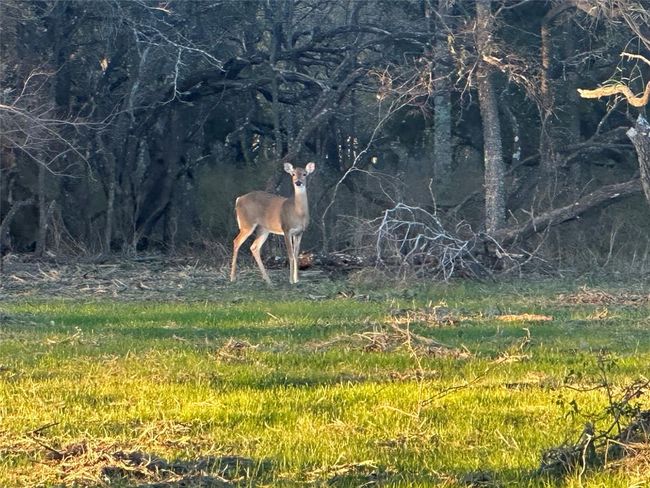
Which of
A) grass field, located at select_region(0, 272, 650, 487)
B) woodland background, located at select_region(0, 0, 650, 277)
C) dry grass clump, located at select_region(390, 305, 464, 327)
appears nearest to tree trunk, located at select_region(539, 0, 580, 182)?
woodland background, located at select_region(0, 0, 650, 277)

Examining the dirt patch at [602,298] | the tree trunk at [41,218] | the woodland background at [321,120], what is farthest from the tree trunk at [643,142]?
the tree trunk at [41,218]

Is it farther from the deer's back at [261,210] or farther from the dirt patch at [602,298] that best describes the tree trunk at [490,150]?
the dirt patch at [602,298]

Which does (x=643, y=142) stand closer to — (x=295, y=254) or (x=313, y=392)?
(x=295, y=254)

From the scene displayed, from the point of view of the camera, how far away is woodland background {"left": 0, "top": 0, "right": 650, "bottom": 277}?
22422 millimetres

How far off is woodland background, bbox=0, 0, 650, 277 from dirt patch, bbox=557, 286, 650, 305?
16.7 feet

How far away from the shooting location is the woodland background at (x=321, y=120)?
22.4m

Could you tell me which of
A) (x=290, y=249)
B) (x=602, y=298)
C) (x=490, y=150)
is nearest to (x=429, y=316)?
(x=602, y=298)

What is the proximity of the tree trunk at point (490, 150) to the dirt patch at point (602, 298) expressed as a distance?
19.5ft

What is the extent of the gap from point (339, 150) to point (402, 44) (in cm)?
323

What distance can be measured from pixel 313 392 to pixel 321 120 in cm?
1648

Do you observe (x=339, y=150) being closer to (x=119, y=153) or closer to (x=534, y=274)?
(x=119, y=153)

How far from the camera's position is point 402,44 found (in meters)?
25.2

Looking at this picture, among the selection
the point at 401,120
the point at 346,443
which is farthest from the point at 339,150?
the point at 346,443

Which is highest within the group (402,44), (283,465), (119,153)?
(402,44)
